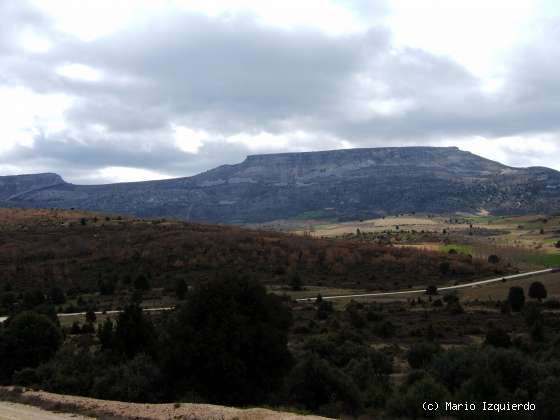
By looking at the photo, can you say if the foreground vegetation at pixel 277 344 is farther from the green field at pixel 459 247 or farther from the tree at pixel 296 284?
the green field at pixel 459 247

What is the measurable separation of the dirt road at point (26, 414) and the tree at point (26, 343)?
8272mm

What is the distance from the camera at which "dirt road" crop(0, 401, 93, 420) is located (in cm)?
1761

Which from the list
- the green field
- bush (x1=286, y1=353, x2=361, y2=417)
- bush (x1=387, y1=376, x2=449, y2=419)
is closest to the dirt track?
bush (x1=387, y1=376, x2=449, y2=419)

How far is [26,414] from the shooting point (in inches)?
720

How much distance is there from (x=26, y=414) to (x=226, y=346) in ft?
23.1

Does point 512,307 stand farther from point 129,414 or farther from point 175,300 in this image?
point 129,414

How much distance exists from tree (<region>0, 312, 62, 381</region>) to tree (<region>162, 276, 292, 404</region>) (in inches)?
344

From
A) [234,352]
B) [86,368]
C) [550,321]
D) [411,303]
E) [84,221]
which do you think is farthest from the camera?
[84,221]

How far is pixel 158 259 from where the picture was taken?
83.9 meters

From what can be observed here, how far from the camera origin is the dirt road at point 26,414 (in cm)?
1761

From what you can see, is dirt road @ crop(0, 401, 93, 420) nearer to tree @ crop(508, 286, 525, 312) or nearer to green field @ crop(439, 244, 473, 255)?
tree @ crop(508, 286, 525, 312)

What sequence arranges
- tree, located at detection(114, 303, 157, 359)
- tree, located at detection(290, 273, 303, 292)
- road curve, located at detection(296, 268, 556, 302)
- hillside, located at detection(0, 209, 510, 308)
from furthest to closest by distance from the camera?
hillside, located at detection(0, 209, 510, 308), tree, located at detection(290, 273, 303, 292), road curve, located at detection(296, 268, 556, 302), tree, located at detection(114, 303, 157, 359)

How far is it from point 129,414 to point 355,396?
304 inches

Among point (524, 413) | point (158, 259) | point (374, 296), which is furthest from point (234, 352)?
point (158, 259)
